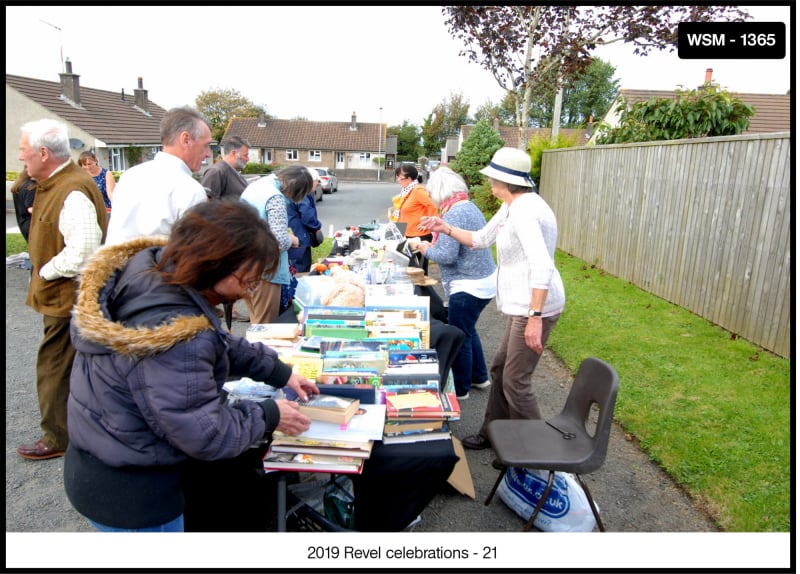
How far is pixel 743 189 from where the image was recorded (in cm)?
529

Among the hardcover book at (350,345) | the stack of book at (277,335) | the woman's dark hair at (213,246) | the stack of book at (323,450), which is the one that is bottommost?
the stack of book at (323,450)

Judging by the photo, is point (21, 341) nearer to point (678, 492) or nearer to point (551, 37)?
point (678, 492)

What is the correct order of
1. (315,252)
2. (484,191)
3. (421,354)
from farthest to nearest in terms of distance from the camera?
(484,191), (315,252), (421,354)

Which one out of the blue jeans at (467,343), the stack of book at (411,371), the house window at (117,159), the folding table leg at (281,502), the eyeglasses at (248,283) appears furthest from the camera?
the house window at (117,159)

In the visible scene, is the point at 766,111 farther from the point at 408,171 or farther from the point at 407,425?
the point at 407,425

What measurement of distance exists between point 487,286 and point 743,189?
334 centimetres

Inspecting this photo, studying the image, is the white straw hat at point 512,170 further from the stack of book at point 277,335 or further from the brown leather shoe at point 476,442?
the brown leather shoe at point 476,442

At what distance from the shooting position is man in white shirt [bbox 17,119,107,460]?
290 centimetres

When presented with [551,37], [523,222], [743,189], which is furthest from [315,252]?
[523,222]

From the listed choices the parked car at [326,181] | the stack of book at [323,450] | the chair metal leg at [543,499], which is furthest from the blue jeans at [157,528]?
the parked car at [326,181]

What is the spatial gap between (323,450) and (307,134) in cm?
5160

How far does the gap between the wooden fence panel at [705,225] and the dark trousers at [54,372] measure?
502cm

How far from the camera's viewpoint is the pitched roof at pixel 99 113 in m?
A: 20.2

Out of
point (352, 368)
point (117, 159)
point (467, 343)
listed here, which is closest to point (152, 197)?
point (352, 368)
